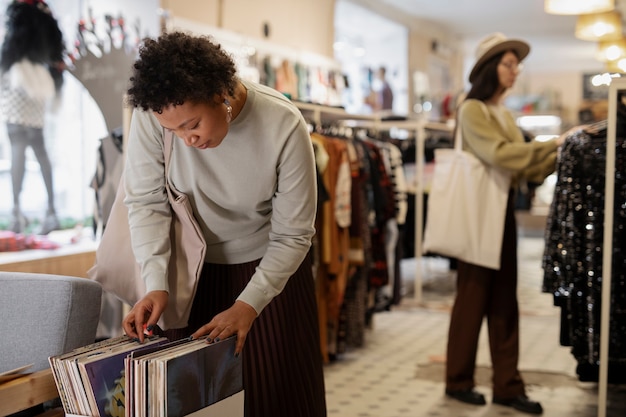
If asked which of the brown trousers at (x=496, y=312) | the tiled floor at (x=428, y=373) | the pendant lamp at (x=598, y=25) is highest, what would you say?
the pendant lamp at (x=598, y=25)

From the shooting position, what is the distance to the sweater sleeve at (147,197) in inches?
61.9

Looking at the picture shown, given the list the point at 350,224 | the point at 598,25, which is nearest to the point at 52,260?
the point at 350,224

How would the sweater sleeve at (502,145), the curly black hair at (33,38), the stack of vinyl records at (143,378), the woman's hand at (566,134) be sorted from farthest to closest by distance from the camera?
the curly black hair at (33,38)
the sweater sleeve at (502,145)
the woman's hand at (566,134)
the stack of vinyl records at (143,378)

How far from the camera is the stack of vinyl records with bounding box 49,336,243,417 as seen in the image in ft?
4.12

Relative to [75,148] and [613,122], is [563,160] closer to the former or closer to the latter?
[613,122]

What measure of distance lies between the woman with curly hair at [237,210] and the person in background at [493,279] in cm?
136

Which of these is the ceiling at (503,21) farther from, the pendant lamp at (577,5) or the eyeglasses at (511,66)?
the eyeglasses at (511,66)

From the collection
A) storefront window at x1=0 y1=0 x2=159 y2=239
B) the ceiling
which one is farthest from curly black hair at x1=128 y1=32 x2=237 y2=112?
the ceiling

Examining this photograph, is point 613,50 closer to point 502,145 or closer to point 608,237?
point 502,145

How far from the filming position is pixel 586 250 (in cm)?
253

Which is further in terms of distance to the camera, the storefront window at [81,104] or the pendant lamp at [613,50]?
the pendant lamp at [613,50]

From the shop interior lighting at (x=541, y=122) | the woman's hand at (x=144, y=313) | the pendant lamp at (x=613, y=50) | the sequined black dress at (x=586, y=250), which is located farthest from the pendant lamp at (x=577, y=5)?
the shop interior lighting at (x=541, y=122)

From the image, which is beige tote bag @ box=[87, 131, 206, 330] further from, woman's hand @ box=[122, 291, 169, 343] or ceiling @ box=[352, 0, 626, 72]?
ceiling @ box=[352, 0, 626, 72]

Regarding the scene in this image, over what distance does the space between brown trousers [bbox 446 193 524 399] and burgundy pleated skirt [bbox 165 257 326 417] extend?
1391 millimetres
